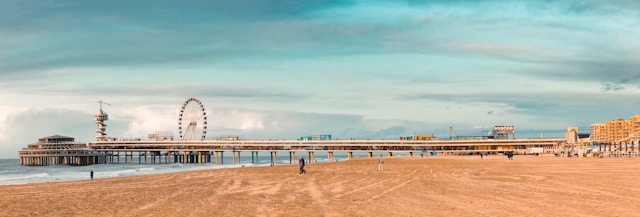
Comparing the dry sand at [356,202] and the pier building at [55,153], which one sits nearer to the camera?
the dry sand at [356,202]

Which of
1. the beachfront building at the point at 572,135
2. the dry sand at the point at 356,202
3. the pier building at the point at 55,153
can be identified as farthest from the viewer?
the pier building at the point at 55,153

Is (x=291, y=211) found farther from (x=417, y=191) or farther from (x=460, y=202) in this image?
(x=417, y=191)

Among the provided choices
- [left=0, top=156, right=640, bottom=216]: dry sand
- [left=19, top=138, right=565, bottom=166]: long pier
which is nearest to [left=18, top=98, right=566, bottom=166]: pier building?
[left=19, top=138, right=565, bottom=166]: long pier

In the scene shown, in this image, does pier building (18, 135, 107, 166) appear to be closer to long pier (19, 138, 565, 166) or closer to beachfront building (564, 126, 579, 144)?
long pier (19, 138, 565, 166)

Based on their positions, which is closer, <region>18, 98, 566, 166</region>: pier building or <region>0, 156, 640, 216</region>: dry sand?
<region>0, 156, 640, 216</region>: dry sand

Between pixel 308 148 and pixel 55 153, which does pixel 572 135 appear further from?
pixel 55 153

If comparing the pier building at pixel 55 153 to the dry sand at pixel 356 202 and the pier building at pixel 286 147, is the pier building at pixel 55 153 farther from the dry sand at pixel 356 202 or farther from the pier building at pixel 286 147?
the dry sand at pixel 356 202

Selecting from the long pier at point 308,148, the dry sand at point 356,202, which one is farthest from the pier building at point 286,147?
the dry sand at point 356,202

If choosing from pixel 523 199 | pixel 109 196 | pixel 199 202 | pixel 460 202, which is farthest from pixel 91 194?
pixel 523 199

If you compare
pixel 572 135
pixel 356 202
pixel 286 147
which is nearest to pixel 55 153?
pixel 286 147

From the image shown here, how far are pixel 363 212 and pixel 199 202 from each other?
8014 millimetres

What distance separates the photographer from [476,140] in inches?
6580

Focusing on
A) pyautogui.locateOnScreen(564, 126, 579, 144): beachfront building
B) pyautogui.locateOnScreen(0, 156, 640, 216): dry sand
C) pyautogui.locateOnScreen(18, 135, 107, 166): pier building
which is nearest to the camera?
pyautogui.locateOnScreen(0, 156, 640, 216): dry sand

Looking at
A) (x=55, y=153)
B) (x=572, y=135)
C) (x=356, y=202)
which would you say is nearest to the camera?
(x=356, y=202)
